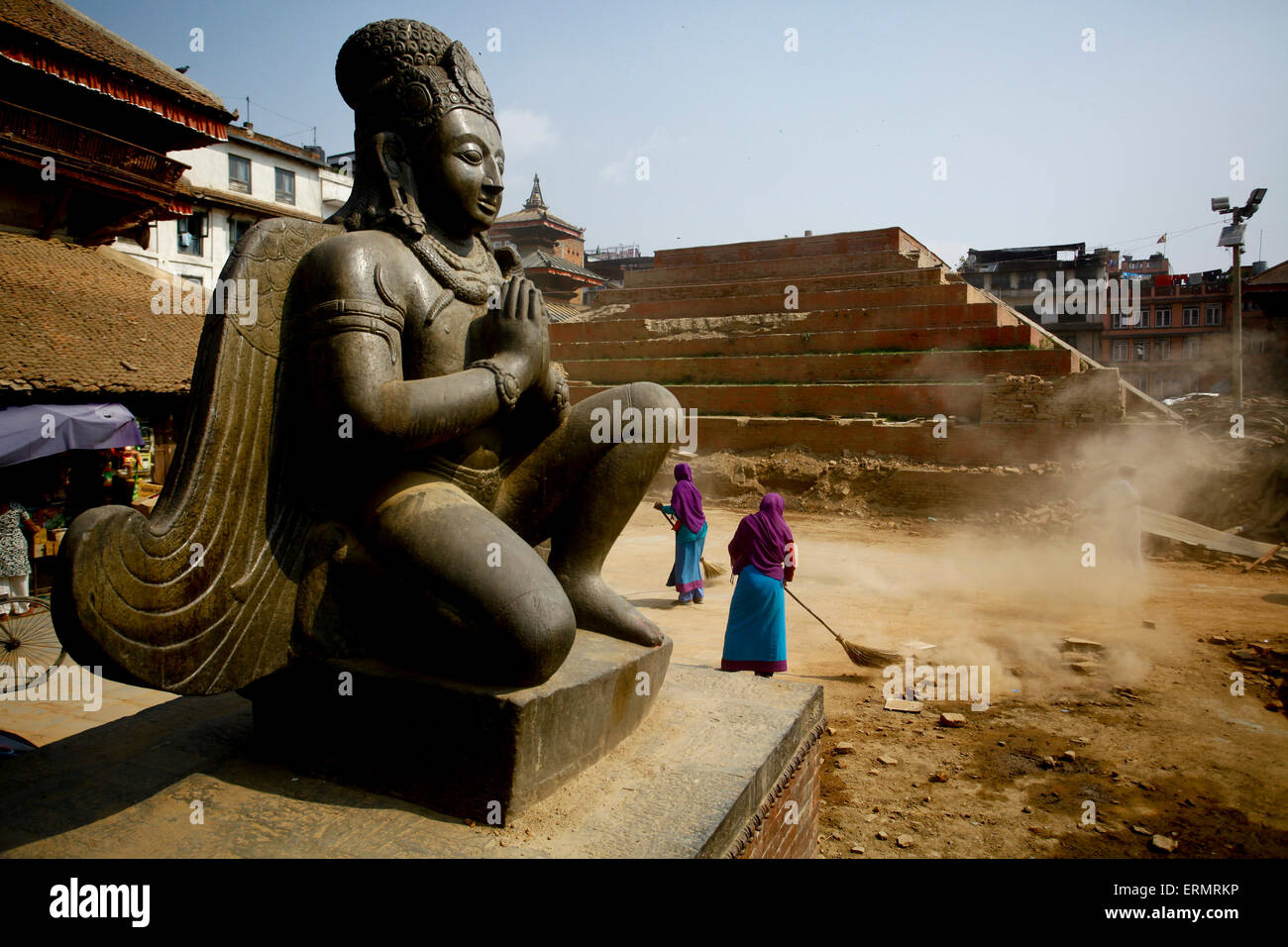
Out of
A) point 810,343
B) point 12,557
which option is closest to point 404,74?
point 12,557

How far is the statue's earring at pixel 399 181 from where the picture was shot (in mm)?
2410

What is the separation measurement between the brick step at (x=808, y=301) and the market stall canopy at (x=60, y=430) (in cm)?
1371

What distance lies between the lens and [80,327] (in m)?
8.72

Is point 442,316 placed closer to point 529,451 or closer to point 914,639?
point 529,451

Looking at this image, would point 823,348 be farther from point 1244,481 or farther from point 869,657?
point 869,657

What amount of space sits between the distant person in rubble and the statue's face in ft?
30.8

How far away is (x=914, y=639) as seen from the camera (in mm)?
6484

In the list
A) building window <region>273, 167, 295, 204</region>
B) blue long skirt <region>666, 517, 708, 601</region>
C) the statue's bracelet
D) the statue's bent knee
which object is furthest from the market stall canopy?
building window <region>273, 167, 295, 204</region>

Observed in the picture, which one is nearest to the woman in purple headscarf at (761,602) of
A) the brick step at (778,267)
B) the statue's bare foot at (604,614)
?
the statue's bare foot at (604,614)

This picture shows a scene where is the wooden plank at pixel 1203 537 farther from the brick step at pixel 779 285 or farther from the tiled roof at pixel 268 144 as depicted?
the tiled roof at pixel 268 144

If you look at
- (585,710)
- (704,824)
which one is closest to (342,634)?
(585,710)

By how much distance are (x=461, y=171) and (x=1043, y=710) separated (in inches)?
183

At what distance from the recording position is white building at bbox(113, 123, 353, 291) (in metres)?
19.3
